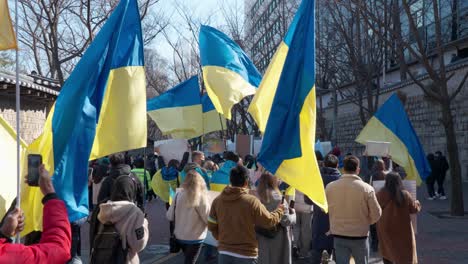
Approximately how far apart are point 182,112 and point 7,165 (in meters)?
7.41

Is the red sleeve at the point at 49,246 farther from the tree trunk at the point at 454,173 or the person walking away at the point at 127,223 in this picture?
the tree trunk at the point at 454,173

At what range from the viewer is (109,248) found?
5.11m

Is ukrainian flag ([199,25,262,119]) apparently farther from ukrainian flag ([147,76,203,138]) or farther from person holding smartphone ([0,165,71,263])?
person holding smartphone ([0,165,71,263])

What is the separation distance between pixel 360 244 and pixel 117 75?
125 inches

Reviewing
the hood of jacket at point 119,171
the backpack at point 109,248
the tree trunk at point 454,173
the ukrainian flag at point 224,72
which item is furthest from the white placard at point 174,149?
the tree trunk at point 454,173

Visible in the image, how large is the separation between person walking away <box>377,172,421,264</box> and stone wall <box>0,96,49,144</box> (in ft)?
38.4

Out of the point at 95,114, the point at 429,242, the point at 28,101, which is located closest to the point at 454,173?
the point at 429,242

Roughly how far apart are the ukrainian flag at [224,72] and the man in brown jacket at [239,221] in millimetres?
3518

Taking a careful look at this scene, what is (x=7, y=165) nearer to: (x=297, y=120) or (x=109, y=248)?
(x=109, y=248)

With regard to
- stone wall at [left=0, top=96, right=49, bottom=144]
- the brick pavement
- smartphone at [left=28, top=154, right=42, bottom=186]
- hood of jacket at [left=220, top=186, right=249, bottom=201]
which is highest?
stone wall at [left=0, top=96, right=49, bottom=144]

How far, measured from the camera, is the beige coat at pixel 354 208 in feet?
20.4

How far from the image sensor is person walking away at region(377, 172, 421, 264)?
6504mm

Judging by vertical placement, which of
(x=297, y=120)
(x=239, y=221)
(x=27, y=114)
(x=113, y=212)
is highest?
(x=27, y=114)

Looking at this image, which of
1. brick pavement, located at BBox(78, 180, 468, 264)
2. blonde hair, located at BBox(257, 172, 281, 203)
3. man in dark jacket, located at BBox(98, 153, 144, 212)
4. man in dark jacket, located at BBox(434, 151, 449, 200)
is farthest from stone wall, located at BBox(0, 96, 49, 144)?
man in dark jacket, located at BBox(434, 151, 449, 200)
